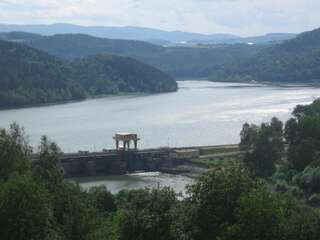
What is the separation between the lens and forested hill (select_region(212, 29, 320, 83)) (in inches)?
4018

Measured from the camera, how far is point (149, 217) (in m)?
11.9

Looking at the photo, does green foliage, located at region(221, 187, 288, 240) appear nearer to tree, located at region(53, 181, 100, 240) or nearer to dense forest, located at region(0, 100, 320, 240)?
dense forest, located at region(0, 100, 320, 240)

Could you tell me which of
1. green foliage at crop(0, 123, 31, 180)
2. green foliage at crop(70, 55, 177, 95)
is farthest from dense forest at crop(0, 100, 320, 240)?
green foliage at crop(70, 55, 177, 95)

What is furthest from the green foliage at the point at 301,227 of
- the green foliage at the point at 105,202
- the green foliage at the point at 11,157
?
the green foliage at the point at 105,202

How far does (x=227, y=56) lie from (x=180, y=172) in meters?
100

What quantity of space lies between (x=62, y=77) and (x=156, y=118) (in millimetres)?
31044

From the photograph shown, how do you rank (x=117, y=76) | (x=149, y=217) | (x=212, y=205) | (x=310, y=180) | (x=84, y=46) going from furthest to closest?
(x=84, y=46), (x=117, y=76), (x=310, y=180), (x=149, y=217), (x=212, y=205)

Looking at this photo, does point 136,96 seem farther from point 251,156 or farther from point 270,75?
point 251,156

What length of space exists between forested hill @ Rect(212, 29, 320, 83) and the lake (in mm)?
24995

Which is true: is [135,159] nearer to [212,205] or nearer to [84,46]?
[212,205]

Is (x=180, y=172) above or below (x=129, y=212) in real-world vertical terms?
below

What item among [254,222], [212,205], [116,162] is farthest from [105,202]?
[116,162]

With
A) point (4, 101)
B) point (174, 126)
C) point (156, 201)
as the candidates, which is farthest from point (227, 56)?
point (156, 201)

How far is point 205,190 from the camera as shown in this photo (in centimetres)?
1192
